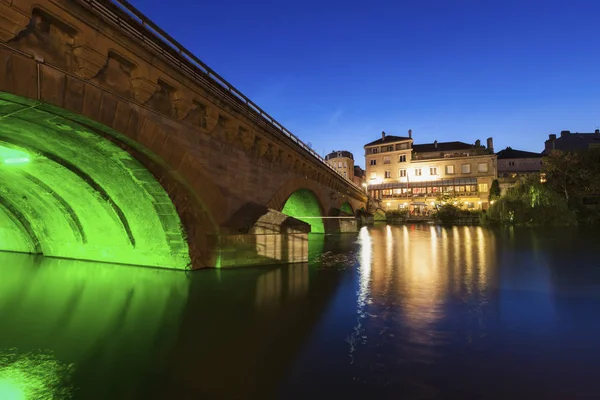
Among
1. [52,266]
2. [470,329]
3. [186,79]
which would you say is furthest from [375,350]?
[52,266]

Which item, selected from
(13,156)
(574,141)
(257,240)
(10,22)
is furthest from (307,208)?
(574,141)

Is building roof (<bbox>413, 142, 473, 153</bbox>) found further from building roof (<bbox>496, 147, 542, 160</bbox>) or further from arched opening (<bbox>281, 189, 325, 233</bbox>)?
arched opening (<bbox>281, 189, 325, 233</bbox>)

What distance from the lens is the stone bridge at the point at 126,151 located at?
7.16 m

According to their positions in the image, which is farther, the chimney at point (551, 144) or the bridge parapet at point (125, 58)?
the chimney at point (551, 144)

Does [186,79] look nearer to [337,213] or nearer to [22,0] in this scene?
[22,0]

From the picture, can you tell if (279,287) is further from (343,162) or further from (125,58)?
(343,162)

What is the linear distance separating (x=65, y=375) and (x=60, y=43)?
22.6ft

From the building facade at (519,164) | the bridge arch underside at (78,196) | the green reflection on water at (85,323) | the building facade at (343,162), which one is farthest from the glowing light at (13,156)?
the building facade at (343,162)

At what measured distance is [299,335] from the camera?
22.7 feet

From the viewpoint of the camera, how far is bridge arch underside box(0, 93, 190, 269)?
915cm

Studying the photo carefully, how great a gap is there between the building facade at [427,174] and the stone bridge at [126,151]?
61.7 m

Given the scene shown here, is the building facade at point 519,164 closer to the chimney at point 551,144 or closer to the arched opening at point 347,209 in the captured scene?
the chimney at point 551,144

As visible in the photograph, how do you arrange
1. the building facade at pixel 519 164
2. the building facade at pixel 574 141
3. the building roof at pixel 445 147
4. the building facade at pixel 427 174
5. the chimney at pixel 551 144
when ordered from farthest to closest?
the chimney at pixel 551 144, the building roof at pixel 445 147, the building facade at pixel 519 164, the building facade at pixel 574 141, the building facade at pixel 427 174

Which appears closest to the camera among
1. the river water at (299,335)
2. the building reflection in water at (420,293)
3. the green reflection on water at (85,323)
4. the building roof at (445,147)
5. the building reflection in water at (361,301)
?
the river water at (299,335)
